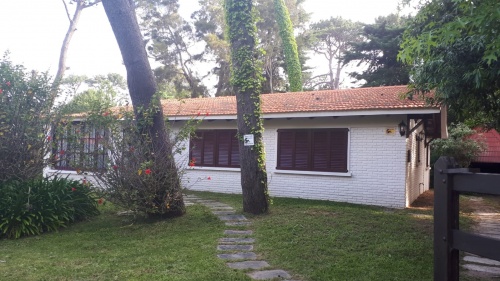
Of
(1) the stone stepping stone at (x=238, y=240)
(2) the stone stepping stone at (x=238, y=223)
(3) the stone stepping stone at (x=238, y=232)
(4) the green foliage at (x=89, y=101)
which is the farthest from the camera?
(4) the green foliage at (x=89, y=101)

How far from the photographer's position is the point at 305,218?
27.4ft

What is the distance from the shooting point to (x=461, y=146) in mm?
15445

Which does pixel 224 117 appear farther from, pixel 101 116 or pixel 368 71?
pixel 368 71

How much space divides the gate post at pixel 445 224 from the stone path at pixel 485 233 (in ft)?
11.1

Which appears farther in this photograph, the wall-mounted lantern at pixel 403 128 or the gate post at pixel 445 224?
the wall-mounted lantern at pixel 403 128

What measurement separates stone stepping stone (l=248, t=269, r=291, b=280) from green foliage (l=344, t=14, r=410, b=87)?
779 inches

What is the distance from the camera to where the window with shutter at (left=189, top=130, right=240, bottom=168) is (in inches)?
528

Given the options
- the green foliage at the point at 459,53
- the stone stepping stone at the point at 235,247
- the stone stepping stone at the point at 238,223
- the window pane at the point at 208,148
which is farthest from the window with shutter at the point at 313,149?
the stone stepping stone at the point at 235,247

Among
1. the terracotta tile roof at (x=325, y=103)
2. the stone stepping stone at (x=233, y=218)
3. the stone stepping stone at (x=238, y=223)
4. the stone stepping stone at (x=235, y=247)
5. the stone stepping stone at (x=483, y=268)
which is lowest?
the stone stepping stone at (x=235, y=247)

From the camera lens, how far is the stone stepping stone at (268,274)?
200 inches

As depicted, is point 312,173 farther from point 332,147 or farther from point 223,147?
point 223,147

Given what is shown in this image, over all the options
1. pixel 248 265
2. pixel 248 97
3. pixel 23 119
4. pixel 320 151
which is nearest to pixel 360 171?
pixel 320 151

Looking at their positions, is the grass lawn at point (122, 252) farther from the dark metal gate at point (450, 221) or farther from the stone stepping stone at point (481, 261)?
the stone stepping stone at point (481, 261)

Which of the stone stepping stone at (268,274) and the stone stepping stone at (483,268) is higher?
the stone stepping stone at (483,268)
